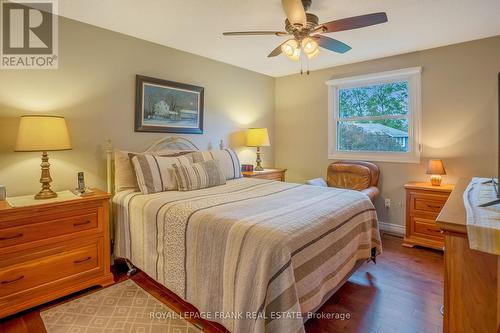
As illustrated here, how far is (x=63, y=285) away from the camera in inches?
85.0

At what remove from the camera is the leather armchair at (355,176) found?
3.70 meters

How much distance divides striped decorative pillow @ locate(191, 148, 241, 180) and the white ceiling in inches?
50.6

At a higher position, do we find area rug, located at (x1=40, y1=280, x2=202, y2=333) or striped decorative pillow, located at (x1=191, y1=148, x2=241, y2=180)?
striped decorative pillow, located at (x1=191, y1=148, x2=241, y2=180)

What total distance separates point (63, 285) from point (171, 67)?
251 centimetres

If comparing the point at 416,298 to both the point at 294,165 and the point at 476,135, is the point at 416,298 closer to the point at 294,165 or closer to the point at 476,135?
the point at 476,135

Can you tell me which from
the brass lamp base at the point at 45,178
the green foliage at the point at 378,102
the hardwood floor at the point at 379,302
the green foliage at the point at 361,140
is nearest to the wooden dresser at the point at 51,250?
the hardwood floor at the point at 379,302

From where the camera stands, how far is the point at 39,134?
208 centimetres

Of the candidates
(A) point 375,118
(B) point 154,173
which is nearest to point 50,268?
(B) point 154,173

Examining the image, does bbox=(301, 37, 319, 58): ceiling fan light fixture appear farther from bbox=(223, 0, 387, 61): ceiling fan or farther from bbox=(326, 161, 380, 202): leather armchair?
bbox=(326, 161, 380, 202): leather armchair

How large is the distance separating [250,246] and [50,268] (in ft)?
5.55

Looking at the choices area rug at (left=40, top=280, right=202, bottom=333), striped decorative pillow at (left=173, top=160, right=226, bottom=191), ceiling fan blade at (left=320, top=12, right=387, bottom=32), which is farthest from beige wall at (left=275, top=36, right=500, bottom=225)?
area rug at (left=40, top=280, right=202, bottom=333)

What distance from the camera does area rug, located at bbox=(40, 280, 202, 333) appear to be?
6.04 ft

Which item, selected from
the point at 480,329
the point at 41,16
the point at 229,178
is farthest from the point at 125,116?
the point at 480,329

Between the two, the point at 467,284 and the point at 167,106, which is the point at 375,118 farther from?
the point at 467,284
